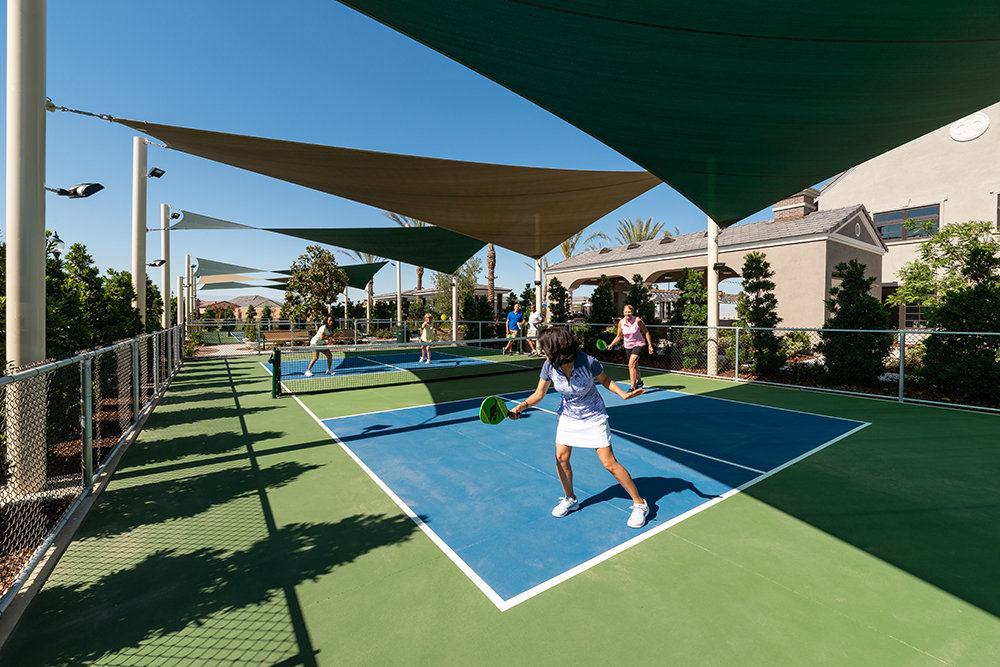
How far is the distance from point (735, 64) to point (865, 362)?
9.50 metres

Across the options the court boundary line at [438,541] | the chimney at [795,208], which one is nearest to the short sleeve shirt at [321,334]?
the court boundary line at [438,541]

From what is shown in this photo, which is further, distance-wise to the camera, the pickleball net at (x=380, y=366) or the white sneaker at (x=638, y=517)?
the pickleball net at (x=380, y=366)

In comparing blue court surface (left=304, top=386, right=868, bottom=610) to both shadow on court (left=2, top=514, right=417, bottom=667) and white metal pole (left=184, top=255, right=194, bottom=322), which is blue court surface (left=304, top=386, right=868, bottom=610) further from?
white metal pole (left=184, top=255, right=194, bottom=322)

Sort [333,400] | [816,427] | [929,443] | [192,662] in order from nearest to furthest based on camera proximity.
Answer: [192,662] → [929,443] → [816,427] → [333,400]

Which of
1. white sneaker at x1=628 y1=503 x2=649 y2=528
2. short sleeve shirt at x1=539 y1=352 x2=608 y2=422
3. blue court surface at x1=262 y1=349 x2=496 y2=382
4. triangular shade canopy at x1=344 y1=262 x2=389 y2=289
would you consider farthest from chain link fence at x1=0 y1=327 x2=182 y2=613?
triangular shade canopy at x1=344 y1=262 x2=389 y2=289

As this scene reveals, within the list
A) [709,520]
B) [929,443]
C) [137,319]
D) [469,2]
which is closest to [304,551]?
[709,520]

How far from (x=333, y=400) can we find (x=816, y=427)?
9.08 m

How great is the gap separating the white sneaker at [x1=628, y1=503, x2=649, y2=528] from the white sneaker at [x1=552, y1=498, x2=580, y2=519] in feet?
1.67

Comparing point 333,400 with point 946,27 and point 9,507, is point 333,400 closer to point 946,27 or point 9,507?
point 9,507

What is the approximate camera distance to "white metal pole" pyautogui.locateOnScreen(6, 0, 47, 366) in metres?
4.00

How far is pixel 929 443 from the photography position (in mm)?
6320

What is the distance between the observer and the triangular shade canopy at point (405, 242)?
1336cm

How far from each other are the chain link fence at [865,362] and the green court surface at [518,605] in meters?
5.18

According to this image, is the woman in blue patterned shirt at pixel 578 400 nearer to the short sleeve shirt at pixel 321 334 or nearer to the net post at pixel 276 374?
the net post at pixel 276 374
